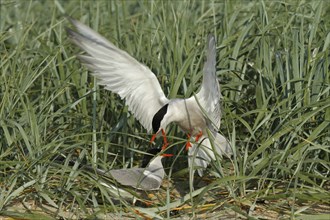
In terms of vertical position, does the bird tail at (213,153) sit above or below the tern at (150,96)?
below

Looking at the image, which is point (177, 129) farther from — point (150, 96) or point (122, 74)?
point (122, 74)

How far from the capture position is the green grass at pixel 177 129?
3807 mm

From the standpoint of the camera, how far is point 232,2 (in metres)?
5.39

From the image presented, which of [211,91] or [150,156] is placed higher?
[211,91]

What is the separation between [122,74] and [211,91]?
0.51 m

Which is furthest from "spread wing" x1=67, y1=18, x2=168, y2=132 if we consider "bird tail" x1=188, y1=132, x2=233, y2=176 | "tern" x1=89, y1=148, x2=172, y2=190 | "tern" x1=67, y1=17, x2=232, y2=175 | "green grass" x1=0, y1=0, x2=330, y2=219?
"bird tail" x1=188, y1=132, x2=233, y2=176

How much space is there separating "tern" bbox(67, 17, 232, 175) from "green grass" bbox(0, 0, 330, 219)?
0.09 metres

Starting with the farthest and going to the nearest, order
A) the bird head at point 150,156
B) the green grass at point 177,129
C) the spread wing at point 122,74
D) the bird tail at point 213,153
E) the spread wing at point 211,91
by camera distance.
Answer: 1. the bird head at point 150,156
2. the spread wing at point 122,74
3. the bird tail at point 213,153
4. the spread wing at point 211,91
5. the green grass at point 177,129

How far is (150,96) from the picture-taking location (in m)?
4.46

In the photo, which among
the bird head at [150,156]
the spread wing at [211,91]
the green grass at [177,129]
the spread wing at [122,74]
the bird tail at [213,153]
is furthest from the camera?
the bird head at [150,156]

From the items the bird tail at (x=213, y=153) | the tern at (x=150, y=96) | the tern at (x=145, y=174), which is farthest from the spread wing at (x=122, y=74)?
the bird tail at (x=213, y=153)

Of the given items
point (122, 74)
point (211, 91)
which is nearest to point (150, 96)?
point (122, 74)

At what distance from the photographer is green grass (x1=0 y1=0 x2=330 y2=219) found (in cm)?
381

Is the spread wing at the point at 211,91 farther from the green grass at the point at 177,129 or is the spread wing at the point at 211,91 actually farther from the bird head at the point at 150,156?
the bird head at the point at 150,156
